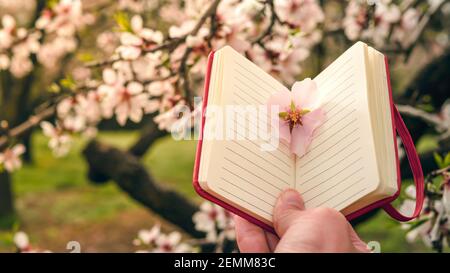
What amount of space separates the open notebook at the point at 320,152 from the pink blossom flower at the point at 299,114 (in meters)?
0.02

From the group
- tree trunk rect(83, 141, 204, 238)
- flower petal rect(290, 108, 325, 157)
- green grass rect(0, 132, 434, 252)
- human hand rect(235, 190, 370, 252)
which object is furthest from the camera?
green grass rect(0, 132, 434, 252)

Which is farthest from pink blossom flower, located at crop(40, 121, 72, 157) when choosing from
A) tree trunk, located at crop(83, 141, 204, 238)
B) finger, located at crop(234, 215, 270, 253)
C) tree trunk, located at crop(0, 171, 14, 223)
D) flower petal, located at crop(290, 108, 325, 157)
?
tree trunk, located at crop(0, 171, 14, 223)

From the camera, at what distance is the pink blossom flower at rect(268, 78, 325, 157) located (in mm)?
1184

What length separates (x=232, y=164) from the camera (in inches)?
42.3

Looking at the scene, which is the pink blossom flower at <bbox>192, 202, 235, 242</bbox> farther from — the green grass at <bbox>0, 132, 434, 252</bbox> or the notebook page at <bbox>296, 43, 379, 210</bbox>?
the green grass at <bbox>0, 132, 434, 252</bbox>

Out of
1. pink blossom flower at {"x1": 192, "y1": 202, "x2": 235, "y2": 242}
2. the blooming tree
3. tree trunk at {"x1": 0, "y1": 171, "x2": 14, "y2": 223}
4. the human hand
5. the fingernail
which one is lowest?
the human hand

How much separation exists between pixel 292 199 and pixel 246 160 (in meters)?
0.12

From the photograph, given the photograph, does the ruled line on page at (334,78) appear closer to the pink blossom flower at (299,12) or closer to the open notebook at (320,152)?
the open notebook at (320,152)

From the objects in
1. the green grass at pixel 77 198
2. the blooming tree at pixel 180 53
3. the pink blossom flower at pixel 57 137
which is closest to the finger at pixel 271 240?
the blooming tree at pixel 180 53

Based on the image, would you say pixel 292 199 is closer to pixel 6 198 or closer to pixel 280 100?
pixel 280 100

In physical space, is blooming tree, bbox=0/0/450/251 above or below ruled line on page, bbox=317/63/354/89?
above

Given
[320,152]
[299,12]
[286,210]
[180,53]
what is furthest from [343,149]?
[299,12]

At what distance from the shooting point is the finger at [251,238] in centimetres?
120
